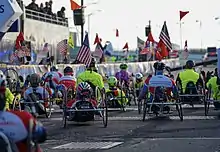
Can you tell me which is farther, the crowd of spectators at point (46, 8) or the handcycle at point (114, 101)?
the crowd of spectators at point (46, 8)

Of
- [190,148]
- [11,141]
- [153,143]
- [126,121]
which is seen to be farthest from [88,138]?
[11,141]

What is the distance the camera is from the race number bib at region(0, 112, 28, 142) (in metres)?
7.36

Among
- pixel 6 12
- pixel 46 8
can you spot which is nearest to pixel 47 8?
pixel 46 8

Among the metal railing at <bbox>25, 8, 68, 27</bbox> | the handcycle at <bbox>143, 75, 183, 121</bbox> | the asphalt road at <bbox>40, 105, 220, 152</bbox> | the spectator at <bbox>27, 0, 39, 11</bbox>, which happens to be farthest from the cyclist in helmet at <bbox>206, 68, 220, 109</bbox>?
the spectator at <bbox>27, 0, 39, 11</bbox>

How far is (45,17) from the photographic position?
182ft

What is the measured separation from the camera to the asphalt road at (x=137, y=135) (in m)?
13.4

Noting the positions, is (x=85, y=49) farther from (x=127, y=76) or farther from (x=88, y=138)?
(x=88, y=138)

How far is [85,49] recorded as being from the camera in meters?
27.5

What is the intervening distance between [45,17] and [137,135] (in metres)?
40.8

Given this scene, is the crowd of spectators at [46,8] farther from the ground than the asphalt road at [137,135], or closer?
farther from the ground

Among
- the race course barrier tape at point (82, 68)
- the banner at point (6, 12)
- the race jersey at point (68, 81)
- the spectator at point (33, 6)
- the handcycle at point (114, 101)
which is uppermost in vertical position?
the spectator at point (33, 6)

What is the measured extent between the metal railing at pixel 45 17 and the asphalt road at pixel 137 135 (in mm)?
30821

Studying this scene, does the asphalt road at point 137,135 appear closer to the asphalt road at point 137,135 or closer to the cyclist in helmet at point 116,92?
the asphalt road at point 137,135

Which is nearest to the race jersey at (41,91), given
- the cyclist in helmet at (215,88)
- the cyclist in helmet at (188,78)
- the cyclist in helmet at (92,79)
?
the cyclist in helmet at (92,79)
